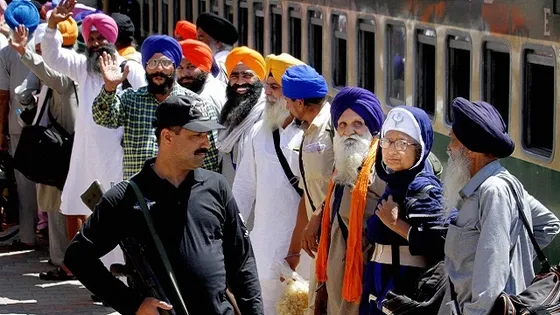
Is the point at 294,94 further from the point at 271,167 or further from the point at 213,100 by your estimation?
the point at 213,100

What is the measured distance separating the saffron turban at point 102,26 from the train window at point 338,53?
216 cm

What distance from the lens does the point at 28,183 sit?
464 inches

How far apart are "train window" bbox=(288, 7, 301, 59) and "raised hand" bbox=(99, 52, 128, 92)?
12.2 ft

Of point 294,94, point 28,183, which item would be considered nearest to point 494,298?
point 294,94

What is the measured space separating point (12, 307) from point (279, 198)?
114 inches

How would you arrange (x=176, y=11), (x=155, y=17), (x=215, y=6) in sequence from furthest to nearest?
(x=155, y=17), (x=176, y=11), (x=215, y=6)

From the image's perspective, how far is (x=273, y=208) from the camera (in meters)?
7.70

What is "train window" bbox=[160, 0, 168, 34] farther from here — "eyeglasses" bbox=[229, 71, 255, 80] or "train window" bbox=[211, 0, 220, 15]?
"eyeglasses" bbox=[229, 71, 255, 80]

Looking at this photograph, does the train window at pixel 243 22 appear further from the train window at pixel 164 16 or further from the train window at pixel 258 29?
the train window at pixel 164 16

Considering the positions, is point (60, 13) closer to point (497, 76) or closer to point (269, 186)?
point (269, 186)

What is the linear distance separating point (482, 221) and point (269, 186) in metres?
2.62

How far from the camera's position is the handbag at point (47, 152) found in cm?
1044

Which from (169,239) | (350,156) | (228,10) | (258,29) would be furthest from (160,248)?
(228,10)

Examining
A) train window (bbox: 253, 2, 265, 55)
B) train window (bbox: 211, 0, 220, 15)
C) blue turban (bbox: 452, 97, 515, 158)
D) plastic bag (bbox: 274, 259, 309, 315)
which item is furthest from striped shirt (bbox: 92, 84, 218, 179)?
train window (bbox: 211, 0, 220, 15)
